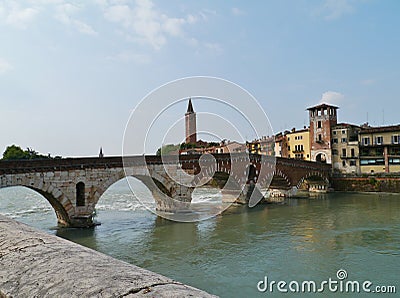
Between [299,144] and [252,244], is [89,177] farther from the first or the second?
[299,144]

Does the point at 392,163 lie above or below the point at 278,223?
above

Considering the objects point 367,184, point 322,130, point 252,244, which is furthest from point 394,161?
point 252,244

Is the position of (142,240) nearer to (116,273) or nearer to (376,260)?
(376,260)

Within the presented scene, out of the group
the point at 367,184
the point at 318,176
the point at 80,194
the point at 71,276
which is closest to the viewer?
the point at 71,276

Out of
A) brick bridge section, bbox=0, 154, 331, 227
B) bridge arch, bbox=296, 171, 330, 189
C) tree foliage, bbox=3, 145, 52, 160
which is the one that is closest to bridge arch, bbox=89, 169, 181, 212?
brick bridge section, bbox=0, 154, 331, 227

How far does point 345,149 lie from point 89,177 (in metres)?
27.5

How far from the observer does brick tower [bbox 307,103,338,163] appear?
125 ft

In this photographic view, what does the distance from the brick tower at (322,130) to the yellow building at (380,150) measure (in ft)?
9.69

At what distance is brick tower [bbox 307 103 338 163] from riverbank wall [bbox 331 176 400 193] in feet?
11.7

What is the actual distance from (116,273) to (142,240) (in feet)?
44.1

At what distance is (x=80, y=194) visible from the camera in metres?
17.2

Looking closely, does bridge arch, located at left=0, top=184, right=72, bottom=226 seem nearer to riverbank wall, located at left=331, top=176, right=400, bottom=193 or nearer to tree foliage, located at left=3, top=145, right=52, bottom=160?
riverbank wall, located at left=331, top=176, right=400, bottom=193

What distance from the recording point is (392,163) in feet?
115

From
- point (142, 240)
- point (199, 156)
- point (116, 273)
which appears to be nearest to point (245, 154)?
point (199, 156)
